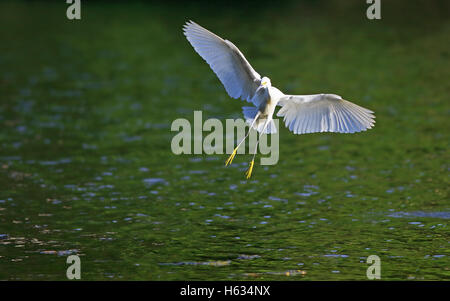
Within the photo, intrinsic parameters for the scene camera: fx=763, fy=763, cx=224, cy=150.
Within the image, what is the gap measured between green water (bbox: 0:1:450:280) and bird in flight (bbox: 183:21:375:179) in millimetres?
2078

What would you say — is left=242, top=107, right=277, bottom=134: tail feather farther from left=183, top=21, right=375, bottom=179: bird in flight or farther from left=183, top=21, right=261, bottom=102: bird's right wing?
left=183, top=21, right=261, bottom=102: bird's right wing

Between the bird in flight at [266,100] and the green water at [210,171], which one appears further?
the bird in flight at [266,100]

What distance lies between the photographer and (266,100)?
13961mm

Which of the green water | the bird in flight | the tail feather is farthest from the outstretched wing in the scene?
the green water

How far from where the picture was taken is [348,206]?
16.2 meters

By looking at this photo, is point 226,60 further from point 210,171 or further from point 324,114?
point 210,171

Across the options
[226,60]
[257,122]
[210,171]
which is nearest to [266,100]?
[257,122]

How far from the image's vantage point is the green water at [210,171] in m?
13.4

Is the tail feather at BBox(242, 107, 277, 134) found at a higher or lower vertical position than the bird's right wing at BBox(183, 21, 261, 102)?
lower

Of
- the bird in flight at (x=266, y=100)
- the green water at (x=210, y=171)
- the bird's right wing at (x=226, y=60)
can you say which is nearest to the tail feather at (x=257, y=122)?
the bird in flight at (x=266, y=100)

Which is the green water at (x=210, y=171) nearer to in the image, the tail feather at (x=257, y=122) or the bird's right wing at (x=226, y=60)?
the tail feather at (x=257, y=122)

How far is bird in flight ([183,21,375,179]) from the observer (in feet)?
45.2

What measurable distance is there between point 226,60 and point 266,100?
1.08 m
